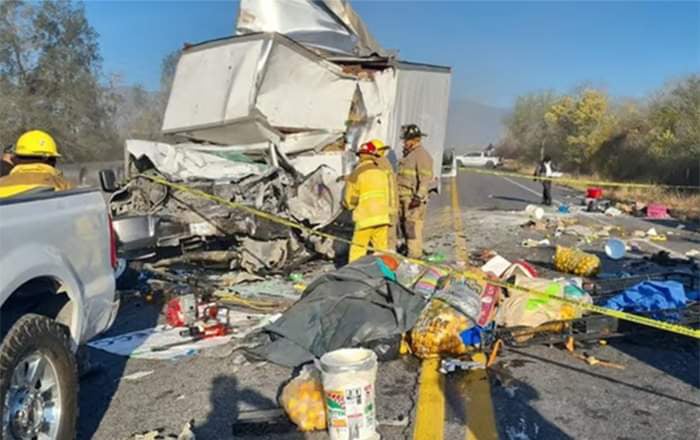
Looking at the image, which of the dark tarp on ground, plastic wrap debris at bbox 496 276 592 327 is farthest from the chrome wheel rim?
plastic wrap debris at bbox 496 276 592 327

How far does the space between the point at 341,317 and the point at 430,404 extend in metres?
1.10

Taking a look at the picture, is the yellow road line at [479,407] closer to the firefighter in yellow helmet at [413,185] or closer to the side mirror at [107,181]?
the side mirror at [107,181]

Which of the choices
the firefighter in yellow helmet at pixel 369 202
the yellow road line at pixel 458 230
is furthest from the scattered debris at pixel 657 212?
the firefighter in yellow helmet at pixel 369 202

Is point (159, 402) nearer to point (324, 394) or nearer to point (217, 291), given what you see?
point (324, 394)

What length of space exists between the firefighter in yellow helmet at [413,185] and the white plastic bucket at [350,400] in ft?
15.9

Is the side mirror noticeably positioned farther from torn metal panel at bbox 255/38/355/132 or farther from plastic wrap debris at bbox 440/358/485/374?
torn metal panel at bbox 255/38/355/132

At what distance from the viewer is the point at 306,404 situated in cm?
353

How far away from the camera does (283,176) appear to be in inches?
298

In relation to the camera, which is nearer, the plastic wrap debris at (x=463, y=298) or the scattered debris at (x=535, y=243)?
the plastic wrap debris at (x=463, y=298)

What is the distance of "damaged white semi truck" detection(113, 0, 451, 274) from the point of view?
24.7 ft

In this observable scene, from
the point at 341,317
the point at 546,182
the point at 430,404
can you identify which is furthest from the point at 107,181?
the point at 546,182

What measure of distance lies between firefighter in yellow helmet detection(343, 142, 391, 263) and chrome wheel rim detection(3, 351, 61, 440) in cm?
384

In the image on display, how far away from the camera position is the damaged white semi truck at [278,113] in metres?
7.53

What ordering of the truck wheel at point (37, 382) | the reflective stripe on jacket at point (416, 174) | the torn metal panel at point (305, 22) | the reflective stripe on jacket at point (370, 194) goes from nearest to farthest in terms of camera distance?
the truck wheel at point (37, 382), the reflective stripe on jacket at point (370, 194), the reflective stripe on jacket at point (416, 174), the torn metal panel at point (305, 22)
